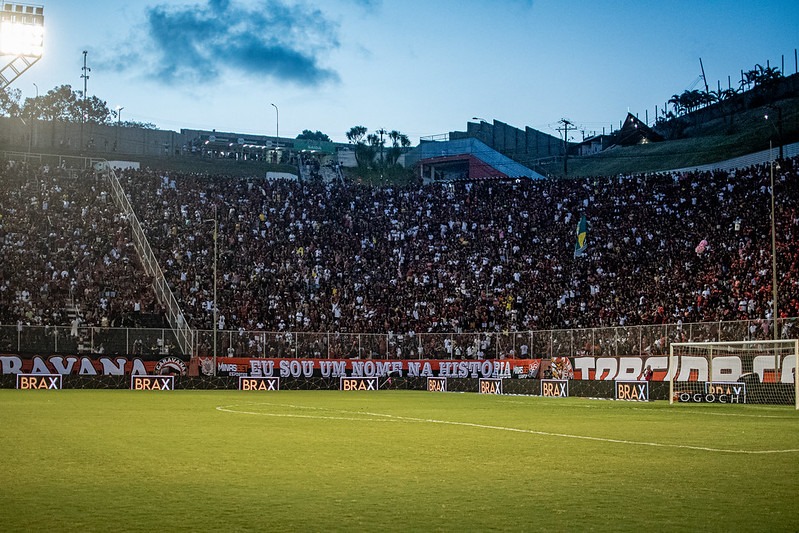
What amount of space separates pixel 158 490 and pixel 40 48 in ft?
63.6

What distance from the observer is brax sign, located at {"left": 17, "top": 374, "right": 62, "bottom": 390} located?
44594 mm

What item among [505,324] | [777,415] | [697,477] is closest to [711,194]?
[505,324]

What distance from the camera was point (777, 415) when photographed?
2650 centimetres

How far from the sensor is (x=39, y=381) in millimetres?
44781

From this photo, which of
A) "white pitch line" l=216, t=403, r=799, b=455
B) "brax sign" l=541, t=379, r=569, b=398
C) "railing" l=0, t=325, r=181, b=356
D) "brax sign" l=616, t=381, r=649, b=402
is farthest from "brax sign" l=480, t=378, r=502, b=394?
"white pitch line" l=216, t=403, r=799, b=455

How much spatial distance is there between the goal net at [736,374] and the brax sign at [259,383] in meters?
20.7

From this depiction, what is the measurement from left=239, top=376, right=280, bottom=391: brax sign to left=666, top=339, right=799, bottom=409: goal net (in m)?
20.7

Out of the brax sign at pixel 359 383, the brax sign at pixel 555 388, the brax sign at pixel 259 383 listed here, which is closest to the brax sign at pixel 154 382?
the brax sign at pixel 259 383

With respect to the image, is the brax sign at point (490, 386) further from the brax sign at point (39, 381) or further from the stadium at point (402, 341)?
the brax sign at point (39, 381)

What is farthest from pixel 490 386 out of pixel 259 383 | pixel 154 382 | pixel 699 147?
pixel 699 147

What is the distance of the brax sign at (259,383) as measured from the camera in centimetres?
4916

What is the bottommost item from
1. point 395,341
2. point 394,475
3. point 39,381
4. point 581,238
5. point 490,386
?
point 490,386

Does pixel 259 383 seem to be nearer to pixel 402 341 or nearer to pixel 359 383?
pixel 359 383

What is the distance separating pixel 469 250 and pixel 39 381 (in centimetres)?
2729
